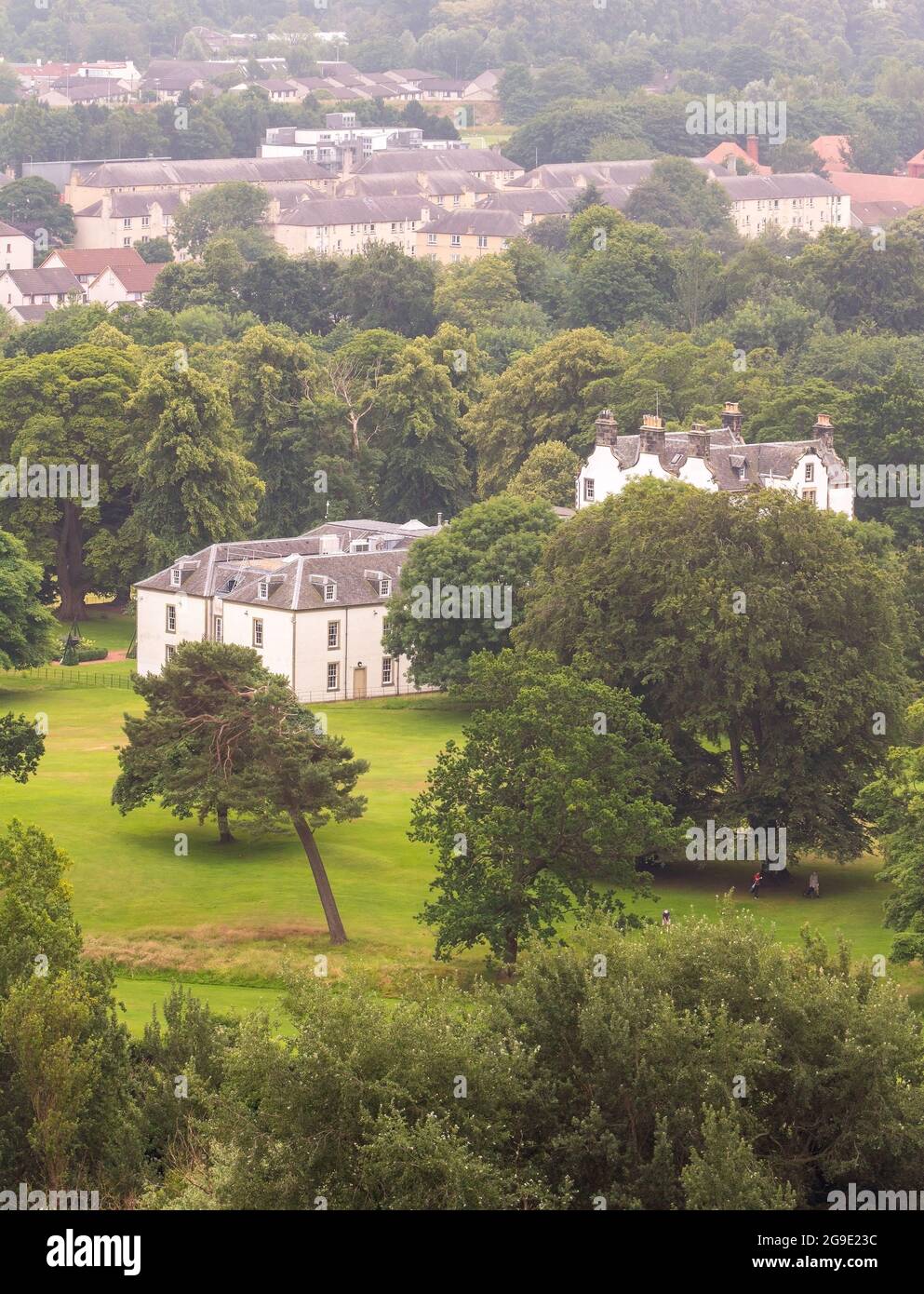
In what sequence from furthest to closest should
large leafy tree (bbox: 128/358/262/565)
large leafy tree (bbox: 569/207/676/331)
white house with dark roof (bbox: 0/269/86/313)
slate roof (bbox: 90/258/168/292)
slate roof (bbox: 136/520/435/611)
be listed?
white house with dark roof (bbox: 0/269/86/313) < slate roof (bbox: 90/258/168/292) < large leafy tree (bbox: 569/207/676/331) < large leafy tree (bbox: 128/358/262/565) < slate roof (bbox: 136/520/435/611)

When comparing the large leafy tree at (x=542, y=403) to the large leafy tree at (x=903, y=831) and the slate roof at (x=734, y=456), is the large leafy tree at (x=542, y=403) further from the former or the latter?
the large leafy tree at (x=903, y=831)

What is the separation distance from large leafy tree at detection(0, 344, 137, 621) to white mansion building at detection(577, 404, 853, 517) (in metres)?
20.3

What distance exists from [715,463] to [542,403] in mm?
22566

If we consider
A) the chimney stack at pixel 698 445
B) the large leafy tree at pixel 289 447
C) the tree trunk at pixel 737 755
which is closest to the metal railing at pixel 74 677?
the large leafy tree at pixel 289 447

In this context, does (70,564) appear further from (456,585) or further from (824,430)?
(824,430)

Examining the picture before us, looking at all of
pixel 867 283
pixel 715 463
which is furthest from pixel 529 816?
pixel 867 283

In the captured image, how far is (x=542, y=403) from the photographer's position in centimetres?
11250

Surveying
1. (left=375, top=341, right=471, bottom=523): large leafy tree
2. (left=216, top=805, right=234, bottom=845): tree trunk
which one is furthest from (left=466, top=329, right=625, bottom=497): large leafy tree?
(left=216, top=805, right=234, bottom=845): tree trunk

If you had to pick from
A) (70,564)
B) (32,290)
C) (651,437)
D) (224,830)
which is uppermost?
(32,290)

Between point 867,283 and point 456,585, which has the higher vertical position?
point 867,283

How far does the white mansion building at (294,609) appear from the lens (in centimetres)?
8612

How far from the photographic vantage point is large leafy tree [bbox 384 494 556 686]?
84.8m

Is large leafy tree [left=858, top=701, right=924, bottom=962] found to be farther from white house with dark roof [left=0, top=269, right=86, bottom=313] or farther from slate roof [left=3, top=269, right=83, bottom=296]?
slate roof [left=3, top=269, right=83, bottom=296]
